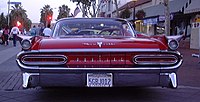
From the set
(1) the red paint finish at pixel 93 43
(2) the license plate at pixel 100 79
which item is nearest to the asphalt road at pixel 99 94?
(2) the license plate at pixel 100 79

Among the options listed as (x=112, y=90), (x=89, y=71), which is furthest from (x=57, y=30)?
(x=89, y=71)

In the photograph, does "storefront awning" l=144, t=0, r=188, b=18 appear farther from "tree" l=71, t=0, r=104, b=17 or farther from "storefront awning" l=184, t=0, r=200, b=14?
"tree" l=71, t=0, r=104, b=17

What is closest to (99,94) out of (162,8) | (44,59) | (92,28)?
(92,28)

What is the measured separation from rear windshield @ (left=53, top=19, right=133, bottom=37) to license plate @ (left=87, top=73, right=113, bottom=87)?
66.6 inches

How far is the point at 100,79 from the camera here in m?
5.95

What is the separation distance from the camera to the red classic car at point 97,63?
5.86 metres

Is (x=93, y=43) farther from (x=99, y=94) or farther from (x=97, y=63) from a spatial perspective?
(x=99, y=94)

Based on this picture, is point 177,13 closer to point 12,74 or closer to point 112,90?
point 12,74

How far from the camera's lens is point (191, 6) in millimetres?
23250

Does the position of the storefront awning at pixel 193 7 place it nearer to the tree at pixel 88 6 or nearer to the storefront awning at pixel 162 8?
the storefront awning at pixel 162 8

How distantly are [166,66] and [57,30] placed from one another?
2511 millimetres

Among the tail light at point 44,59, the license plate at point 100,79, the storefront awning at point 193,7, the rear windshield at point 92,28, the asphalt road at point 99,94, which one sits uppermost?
the storefront awning at point 193,7

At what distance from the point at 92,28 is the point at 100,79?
78.7 inches

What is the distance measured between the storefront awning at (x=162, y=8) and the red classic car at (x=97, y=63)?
20.2 metres
